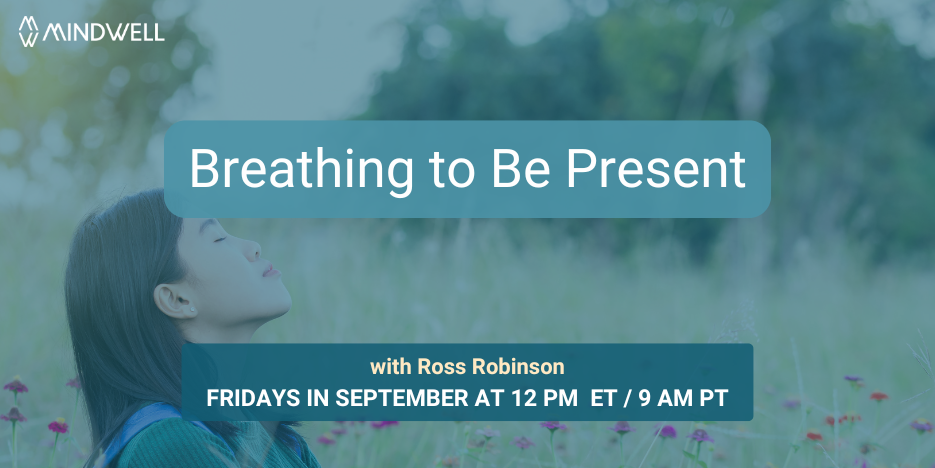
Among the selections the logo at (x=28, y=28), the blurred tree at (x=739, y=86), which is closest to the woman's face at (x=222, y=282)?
the logo at (x=28, y=28)

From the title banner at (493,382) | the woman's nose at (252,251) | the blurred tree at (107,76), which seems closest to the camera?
the woman's nose at (252,251)

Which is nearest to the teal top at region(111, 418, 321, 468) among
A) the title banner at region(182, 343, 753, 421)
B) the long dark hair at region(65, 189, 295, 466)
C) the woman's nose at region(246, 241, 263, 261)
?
the long dark hair at region(65, 189, 295, 466)

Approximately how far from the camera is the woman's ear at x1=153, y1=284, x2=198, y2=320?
121 cm

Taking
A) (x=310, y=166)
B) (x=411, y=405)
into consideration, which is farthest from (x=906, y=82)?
(x=411, y=405)

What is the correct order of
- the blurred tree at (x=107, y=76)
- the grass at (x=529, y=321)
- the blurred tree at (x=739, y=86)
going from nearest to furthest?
the grass at (x=529, y=321), the blurred tree at (x=107, y=76), the blurred tree at (x=739, y=86)

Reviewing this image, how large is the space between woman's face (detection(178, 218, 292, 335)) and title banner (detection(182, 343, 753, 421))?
401 millimetres

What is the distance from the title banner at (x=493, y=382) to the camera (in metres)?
1.91

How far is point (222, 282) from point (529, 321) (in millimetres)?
2162

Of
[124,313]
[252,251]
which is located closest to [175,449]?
[124,313]

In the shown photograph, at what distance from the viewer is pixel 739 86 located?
8086mm

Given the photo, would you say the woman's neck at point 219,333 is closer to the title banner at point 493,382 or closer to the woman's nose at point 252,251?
the woman's nose at point 252,251

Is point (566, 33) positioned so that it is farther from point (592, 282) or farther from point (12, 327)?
point (12, 327)

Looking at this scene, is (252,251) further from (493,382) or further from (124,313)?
(493,382)

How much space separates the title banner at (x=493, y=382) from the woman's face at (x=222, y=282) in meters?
0.40
